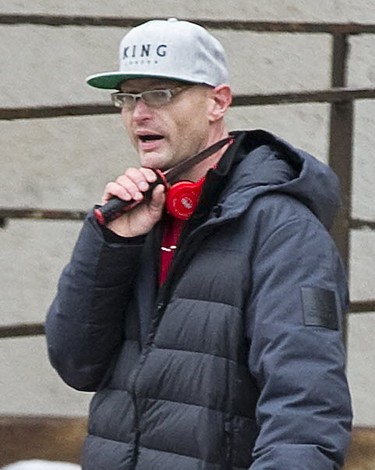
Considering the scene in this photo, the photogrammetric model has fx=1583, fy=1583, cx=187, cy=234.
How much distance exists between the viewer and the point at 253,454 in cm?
251

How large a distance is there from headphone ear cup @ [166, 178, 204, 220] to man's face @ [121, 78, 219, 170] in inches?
Result: 2.4

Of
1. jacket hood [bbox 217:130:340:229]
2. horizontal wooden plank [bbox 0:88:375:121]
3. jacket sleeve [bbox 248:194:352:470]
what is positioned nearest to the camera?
jacket sleeve [bbox 248:194:352:470]

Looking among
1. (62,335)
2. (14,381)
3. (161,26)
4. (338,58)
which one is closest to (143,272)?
(62,335)

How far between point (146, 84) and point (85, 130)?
2.29 m

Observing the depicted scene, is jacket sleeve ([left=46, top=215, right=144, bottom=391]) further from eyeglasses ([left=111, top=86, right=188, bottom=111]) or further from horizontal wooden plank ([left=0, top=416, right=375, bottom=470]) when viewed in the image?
horizontal wooden plank ([left=0, top=416, right=375, bottom=470])

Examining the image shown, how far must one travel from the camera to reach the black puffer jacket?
2.51 m

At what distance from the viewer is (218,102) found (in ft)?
9.31

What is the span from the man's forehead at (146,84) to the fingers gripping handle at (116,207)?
0.52ft

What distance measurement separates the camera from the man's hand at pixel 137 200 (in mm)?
2713

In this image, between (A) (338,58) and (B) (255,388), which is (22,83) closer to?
(A) (338,58)

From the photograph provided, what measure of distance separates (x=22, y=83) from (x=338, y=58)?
1033mm

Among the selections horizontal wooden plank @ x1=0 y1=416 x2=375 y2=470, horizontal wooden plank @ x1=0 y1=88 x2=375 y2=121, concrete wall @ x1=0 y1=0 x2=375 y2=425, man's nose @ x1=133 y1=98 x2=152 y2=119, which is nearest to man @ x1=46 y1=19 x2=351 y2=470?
man's nose @ x1=133 y1=98 x2=152 y2=119

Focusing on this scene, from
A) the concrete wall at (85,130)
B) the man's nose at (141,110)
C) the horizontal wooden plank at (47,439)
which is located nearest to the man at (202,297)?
the man's nose at (141,110)

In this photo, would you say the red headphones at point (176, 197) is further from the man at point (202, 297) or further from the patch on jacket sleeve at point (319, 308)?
the patch on jacket sleeve at point (319, 308)
